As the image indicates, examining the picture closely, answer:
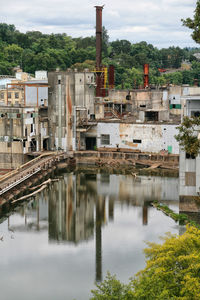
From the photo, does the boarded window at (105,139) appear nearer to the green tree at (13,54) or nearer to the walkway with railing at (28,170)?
the walkway with railing at (28,170)

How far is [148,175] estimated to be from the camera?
4553 centimetres

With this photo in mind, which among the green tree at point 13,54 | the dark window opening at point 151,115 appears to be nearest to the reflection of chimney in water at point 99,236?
the dark window opening at point 151,115

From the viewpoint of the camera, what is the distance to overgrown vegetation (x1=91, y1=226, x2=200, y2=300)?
15930 mm

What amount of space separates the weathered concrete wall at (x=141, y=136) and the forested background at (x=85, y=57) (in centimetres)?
2329

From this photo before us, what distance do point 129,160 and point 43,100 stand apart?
12785 mm

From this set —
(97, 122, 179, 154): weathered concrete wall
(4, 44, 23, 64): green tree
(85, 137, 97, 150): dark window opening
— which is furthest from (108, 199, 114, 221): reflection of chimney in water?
(4, 44, 23, 64): green tree

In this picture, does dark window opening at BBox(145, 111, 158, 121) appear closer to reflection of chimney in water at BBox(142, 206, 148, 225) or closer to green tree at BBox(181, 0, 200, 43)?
reflection of chimney in water at BBox(142, 206, 148, 225)

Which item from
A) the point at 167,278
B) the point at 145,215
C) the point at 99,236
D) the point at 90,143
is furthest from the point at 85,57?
the point at 167,278

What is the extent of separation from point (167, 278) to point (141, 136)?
114 feet

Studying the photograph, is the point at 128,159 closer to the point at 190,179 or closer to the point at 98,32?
the point at 190,179

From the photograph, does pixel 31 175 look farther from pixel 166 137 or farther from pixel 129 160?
pixel 166 137

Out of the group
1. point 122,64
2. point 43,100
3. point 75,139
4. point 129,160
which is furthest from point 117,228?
point 122,64

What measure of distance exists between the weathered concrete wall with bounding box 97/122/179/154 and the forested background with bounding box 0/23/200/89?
23.3 m

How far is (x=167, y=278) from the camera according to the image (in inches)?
682
